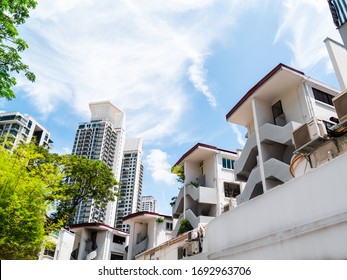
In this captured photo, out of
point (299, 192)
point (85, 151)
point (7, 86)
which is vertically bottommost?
point (299, 192)

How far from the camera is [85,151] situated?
90438mm

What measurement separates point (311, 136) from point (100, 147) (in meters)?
85.8

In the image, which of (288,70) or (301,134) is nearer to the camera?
(301,134)

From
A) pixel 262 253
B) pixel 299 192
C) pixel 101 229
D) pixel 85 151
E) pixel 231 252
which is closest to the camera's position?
pixel 299 192

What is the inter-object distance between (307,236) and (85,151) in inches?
3598

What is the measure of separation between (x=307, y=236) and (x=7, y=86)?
25.9 ft

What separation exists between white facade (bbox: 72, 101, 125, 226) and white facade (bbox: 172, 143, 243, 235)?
215 ft

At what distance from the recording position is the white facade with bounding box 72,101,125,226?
274 feet

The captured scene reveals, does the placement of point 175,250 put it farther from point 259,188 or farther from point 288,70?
point 288,70

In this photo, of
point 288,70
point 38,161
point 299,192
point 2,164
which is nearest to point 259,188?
point 288,70

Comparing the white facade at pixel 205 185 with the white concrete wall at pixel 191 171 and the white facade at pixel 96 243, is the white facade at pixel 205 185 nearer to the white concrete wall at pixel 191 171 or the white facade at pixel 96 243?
the white concrete wall at pixel 191 171

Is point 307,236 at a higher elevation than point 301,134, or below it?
below

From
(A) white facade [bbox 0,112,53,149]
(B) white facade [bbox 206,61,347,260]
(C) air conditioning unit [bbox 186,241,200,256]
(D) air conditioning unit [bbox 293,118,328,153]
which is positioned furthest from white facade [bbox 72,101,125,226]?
(B) white facade [bbox 206,61,347,260]

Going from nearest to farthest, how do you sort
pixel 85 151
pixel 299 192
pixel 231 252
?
pixel 299 192
pixel 231 252
pixel 85 151
